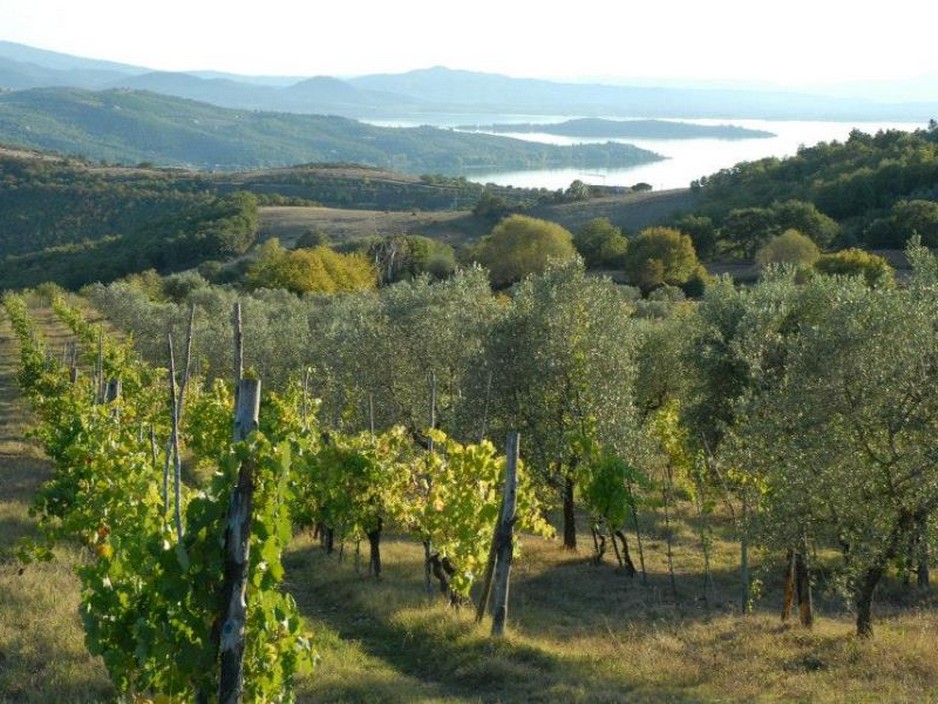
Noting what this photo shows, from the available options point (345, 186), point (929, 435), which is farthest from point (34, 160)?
point (929, 435)

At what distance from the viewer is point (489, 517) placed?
15.5m

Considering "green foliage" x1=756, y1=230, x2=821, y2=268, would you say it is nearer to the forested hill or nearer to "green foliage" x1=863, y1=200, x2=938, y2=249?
"green foliage" x1=863, y1=200, x2=938, y2=249

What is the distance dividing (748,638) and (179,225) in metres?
110

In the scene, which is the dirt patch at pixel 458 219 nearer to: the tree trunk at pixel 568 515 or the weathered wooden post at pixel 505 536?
the tree trunk at pixel 568 515

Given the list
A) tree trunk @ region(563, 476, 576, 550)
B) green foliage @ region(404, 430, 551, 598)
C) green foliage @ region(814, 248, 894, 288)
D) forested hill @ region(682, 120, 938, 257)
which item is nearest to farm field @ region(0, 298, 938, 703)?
green foliage @ region(404, 430, 551, 598)

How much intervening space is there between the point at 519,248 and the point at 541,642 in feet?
208

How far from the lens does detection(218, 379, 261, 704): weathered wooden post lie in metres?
7.45

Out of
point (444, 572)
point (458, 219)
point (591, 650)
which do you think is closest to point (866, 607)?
point (591, 650)

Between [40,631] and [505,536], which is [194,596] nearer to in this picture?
[40,631]

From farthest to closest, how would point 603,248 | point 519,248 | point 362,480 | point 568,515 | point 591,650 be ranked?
point 603,248 → point 519,248 → point 568,515 → point 362,480 → point 591,650

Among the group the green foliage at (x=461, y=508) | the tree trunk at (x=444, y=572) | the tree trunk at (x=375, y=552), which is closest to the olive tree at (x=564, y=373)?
the tree trunk at (x=444, y=572)

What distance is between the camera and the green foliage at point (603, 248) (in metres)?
78.1

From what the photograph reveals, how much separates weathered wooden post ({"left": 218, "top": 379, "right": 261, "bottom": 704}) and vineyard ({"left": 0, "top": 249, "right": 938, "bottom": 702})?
24mm

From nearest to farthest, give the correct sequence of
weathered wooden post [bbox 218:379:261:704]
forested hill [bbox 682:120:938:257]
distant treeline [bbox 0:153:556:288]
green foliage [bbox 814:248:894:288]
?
weathered wooden post [bbox 218:379:261:704] < green foliage [bbox 814:248:894:288] < forested hill [bbox 682:120:938:257] < distant treeline [bbox 0:153:556:288]
